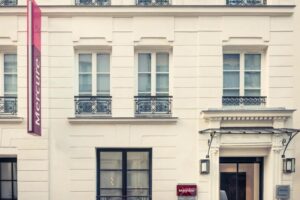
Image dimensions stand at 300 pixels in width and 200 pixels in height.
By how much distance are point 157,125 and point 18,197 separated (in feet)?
14.2

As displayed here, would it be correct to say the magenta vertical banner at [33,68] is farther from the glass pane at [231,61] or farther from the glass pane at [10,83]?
the glass pane at [231,61]

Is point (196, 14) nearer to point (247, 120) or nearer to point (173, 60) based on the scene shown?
point (173, 60)

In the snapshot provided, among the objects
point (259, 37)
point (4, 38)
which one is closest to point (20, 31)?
point (4, 38)

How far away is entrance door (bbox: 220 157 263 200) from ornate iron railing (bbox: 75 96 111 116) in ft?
12.0

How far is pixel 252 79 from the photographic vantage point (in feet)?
31.3

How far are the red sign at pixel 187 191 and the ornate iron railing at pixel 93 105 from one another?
2881 millimetres

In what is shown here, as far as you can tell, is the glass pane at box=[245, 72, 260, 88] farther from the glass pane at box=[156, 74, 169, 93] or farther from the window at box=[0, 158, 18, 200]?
the window at box=[0, 158, 18, 200]

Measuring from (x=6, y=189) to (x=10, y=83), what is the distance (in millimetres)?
3092

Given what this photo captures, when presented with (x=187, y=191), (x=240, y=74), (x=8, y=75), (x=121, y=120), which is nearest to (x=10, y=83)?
(x=8, y=75)

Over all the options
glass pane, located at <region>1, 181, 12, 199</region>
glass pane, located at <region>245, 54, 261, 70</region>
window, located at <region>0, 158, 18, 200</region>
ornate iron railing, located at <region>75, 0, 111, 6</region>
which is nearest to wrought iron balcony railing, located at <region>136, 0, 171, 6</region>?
ornate iron railing, located at <region>75, 0, 111, 6</region>

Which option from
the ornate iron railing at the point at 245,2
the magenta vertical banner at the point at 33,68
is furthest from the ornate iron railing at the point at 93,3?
the ornate iron railing at the point at 245,2

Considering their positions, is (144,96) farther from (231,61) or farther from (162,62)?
(231,61)

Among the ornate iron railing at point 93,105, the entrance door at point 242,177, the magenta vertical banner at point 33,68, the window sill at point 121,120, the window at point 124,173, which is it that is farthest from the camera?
the entrance door at point 242,177

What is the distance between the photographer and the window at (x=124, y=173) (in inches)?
373
